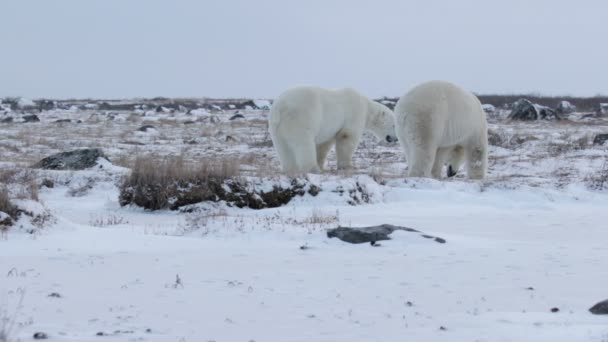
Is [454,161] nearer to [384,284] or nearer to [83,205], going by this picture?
[83,205]

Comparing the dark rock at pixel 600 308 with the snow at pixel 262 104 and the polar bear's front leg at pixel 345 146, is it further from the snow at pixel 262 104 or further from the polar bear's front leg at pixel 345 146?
the snow at pixel 262 104

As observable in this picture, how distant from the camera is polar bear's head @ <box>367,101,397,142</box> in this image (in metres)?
14.7

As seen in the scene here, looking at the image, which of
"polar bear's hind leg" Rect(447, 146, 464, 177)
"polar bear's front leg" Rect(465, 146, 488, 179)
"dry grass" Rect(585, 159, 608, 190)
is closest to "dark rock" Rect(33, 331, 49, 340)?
"dry grass" Rect(585, 159, 608, 190)

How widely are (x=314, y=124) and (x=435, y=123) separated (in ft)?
6.39

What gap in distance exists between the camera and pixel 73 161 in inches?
542

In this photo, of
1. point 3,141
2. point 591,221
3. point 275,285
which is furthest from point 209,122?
point 275,285

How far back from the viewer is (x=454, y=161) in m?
13.3

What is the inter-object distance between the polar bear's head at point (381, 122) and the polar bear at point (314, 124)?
1.93 feet

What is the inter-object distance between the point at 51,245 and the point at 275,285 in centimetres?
229

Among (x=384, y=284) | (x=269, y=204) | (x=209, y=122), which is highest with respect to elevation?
(x=384, y=284)

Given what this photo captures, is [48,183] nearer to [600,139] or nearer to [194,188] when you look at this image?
[194,188]

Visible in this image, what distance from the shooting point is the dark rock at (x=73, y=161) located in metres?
13.6

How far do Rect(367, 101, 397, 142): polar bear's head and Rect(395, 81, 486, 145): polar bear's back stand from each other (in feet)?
8.45

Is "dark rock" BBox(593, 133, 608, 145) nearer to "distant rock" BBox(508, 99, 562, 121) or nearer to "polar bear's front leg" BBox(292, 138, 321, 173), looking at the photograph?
"polar bear's front leg" BBox(292, 138, 321, 173)
